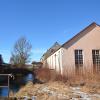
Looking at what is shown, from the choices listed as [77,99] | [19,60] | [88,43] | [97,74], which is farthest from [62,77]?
[19,60]

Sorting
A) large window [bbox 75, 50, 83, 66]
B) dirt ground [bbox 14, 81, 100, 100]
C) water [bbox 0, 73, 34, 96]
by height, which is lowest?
water [bbox 0, 73, 34, 96]

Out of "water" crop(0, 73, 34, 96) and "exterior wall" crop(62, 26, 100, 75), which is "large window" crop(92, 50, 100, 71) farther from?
"water" crop(0, 73, 34, 96)

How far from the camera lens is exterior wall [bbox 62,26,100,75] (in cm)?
2634

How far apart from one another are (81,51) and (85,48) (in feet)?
1.68

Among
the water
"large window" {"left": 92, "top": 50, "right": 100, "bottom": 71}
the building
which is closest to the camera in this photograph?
the water

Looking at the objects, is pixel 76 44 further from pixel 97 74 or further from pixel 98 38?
pixel 97 74

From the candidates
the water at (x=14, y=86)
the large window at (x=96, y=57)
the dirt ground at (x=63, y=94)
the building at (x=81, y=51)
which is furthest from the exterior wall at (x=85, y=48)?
the dirt ground at (x=63, y=94)

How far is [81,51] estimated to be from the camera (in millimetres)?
26969

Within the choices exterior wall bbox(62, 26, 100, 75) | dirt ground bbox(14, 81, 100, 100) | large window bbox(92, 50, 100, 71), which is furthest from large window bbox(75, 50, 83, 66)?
dirt ground bbox(14, 81, 100, 100)

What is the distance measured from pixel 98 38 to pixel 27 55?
37232mm

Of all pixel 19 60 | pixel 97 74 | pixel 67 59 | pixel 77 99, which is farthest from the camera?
pixel 19 60

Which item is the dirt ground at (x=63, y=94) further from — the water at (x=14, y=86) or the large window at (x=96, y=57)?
the large window at (x=96, y=57)

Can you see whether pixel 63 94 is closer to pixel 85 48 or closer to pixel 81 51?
pixel 81 51

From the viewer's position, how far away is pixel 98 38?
90.8 feet
